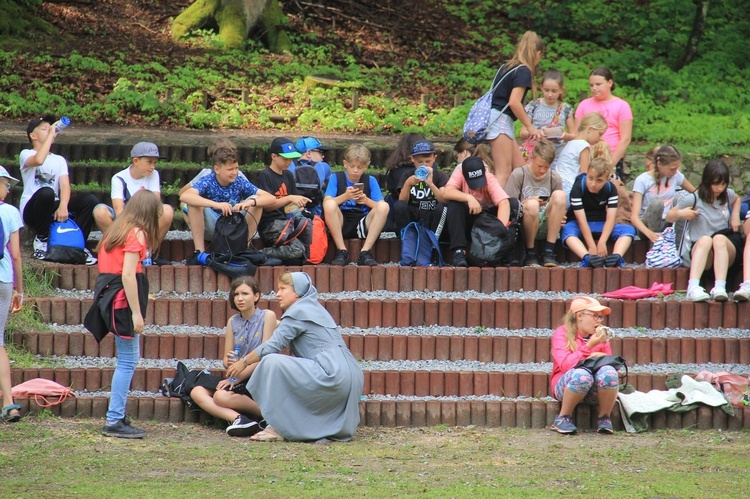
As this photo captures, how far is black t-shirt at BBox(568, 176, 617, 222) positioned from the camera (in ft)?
30.0

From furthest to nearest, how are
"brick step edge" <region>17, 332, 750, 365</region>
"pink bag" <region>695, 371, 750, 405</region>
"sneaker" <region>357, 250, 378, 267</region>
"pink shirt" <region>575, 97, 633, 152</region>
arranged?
"pink shirt" <region>575, 97, 633, 152</region>, "sneaker" <region>357, 250, 378, 267</region>, "brick step edge" <region>17, 332, 750, 365</region>, "pink bag" <region>695, 371, 750, 405</region>

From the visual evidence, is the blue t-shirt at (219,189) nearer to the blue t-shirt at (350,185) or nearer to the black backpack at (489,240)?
the blue t-shirt at (350,185)

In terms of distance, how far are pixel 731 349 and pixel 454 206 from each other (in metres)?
2.53

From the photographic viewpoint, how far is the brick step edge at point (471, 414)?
7.16m

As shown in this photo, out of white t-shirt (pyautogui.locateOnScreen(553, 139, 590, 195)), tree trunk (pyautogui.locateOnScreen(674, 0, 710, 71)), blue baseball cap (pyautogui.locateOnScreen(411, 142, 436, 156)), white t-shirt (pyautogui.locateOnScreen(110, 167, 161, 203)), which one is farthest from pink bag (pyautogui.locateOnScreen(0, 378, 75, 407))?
tree trunk (pyautogui.locateOnScreen(674, 0, 710, 71))

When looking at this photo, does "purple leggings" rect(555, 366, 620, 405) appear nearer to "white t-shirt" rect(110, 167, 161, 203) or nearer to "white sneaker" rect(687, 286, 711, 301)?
"white sneaker" rect(687, 286, 711, 301)

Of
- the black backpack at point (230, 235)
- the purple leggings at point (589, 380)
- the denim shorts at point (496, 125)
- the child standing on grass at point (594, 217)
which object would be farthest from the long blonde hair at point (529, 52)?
the purple leggings at point (589, 380)

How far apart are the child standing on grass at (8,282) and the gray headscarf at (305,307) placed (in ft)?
6.07

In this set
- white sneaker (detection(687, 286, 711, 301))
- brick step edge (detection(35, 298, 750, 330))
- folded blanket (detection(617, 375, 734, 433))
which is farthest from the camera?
white sneaker (detection(687, 286, 711, 301))

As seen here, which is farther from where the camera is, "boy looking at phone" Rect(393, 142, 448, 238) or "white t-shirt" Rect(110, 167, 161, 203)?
"boy looking at phone" Rect(393, 142, 448, 238)

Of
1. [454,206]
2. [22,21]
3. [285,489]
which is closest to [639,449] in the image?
[285,489]

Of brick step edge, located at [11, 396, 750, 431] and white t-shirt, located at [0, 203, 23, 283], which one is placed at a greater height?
white t-shirt, located at [0, 203, 23, 283]

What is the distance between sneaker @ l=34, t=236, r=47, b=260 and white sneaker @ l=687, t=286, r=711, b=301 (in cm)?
536

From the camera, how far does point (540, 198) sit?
9336 millimetres
